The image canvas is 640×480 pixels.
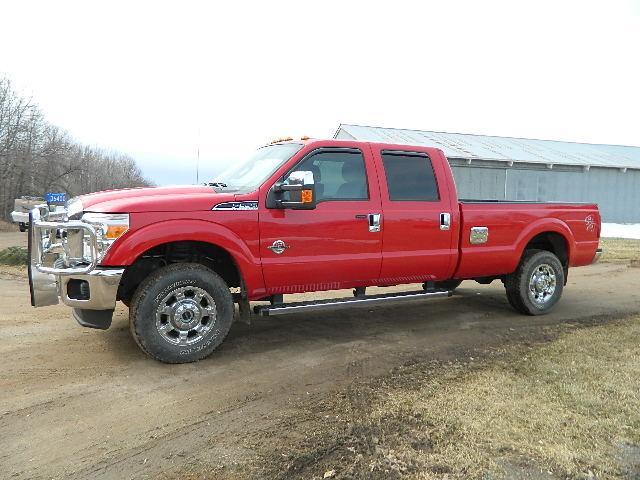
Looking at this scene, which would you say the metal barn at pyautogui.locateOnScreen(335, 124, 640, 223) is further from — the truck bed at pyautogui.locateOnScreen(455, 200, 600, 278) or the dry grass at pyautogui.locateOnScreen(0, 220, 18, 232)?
the dry grass at pyautogui.locateOnScreen(0, 220, 18, 232)

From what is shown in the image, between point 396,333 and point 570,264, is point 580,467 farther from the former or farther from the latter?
point 570,264

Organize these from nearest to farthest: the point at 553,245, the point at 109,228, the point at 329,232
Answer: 1. the point at 109,228
2. the point at 329,232
3. the point at 553,245

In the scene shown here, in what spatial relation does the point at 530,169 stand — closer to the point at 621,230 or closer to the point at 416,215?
the point at 621,230

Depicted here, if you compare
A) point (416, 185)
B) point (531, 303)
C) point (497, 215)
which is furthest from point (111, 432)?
point (531, 303)

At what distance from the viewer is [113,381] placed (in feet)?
13.3

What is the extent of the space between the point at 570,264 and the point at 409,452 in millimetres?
5132

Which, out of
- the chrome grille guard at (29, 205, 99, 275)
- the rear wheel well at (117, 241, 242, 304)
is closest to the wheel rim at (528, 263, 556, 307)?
the rear wheel well at (117, 241, 242, 304)

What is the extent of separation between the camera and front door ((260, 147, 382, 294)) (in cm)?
479

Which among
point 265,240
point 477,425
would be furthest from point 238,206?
point 477,425

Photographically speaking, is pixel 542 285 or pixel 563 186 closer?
pixel 542 285

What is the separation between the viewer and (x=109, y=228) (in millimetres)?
4145

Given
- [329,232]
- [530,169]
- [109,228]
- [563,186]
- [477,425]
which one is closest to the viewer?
[477,425]

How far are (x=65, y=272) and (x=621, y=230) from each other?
25.1 metres

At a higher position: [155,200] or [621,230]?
[155,200]
